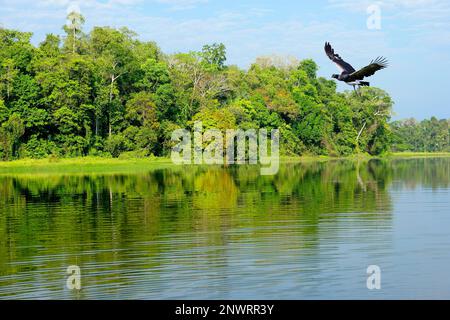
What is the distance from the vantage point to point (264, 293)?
10055 millimetres

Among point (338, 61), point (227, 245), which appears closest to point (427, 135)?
point (338, 61)

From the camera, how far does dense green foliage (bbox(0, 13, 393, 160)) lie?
5369 cm

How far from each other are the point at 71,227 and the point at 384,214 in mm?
7604

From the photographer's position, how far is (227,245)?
14.0 m

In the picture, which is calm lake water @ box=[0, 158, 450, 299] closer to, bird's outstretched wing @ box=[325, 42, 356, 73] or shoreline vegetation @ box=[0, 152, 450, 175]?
bird's outstretched wing @ box=[325, 42, 356, 73]

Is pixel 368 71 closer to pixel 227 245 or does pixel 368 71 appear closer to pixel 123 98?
pixel 227 245

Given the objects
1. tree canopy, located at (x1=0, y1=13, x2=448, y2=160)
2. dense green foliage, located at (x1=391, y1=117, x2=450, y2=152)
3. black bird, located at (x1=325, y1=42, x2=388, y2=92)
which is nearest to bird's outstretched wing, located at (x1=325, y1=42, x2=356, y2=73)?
black bird, located at (x1=325, y1=42, x2=388, y2=92)

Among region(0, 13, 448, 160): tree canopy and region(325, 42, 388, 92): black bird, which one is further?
region(0, 13, 448, 160): tree canopy

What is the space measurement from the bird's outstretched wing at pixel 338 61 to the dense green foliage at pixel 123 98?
3890 centimetres

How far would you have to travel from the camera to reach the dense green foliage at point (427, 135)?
114 meters

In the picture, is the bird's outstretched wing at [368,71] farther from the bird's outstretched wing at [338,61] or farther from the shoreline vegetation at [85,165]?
the shoreline vegetation at [85,165]

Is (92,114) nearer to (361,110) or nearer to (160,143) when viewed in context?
(160,143)

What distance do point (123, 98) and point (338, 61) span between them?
4619cm

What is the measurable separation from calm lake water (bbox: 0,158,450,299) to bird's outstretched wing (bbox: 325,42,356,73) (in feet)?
10.7
